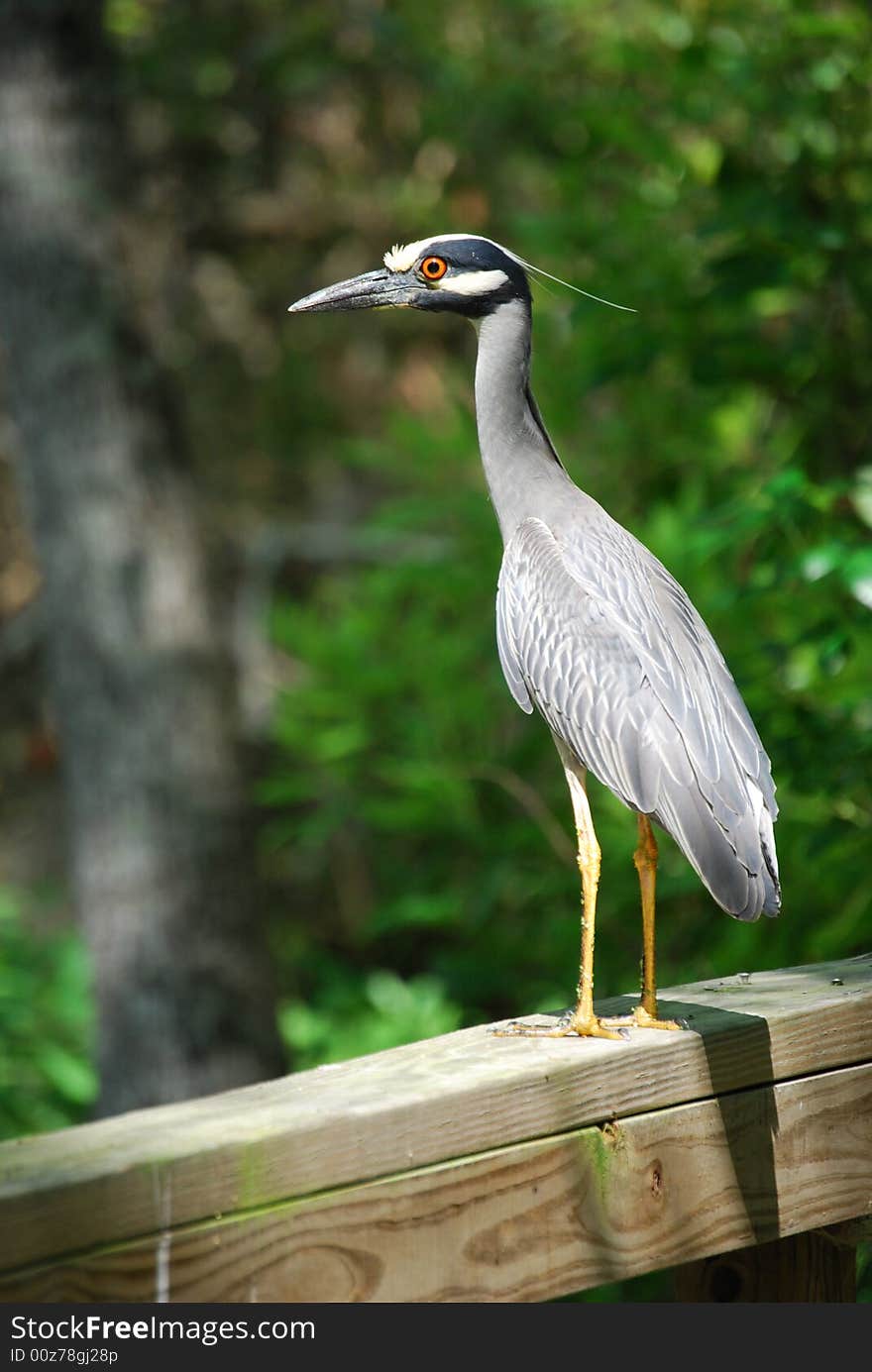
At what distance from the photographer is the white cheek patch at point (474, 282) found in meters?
2.88

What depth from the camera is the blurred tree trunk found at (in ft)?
16.1

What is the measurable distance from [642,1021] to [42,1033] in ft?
13.8

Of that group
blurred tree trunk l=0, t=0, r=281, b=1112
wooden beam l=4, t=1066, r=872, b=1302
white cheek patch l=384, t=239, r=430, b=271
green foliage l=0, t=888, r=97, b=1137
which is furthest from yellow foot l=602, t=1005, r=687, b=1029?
green foliage l=0, t=888, r=97, b=1137

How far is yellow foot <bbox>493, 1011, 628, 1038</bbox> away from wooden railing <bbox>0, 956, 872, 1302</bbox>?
47mm

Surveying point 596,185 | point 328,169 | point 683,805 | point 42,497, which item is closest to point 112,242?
point 42,497

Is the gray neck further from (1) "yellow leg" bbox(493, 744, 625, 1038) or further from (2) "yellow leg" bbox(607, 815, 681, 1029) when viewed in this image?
(2) "yellow leg" bbox(607, 815, 681, 1029)

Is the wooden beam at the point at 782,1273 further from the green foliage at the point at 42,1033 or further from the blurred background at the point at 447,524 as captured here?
the green foliage at the point at 42,1033

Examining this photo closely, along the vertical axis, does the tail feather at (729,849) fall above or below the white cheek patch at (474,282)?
below

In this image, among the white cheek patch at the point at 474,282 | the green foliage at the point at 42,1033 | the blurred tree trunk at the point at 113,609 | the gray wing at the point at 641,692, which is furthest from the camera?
the green foliage at the point at 42,1033

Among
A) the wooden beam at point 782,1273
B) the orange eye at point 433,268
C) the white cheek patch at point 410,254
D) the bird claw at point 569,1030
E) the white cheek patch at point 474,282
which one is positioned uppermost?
the white cheek patch at point 410,254

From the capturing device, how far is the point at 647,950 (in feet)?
8.20

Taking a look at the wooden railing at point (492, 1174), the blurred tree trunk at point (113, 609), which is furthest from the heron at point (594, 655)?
the blurred tree trunk at point (113, 609)

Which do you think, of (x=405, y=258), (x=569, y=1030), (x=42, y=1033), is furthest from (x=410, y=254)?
(x=42, y=1033)

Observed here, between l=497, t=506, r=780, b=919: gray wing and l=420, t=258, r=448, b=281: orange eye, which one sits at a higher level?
l=420, t=258, r=448, b=281: orange eye
